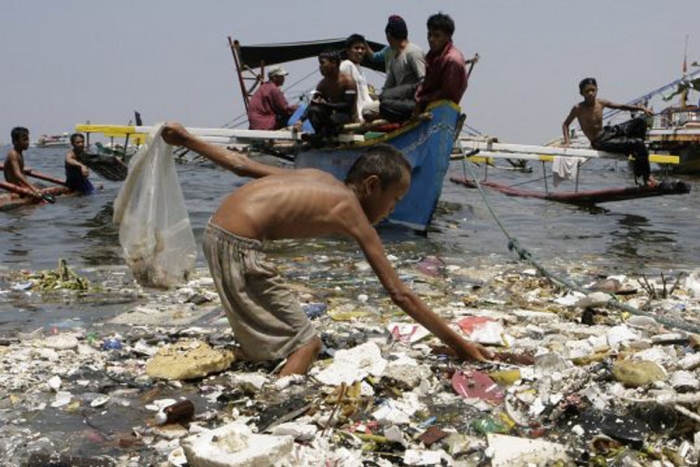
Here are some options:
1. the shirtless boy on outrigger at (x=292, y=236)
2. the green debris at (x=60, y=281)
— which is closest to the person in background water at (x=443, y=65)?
the green debris at (x=60, y=281)

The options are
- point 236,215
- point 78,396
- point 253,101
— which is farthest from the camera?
point 253,101

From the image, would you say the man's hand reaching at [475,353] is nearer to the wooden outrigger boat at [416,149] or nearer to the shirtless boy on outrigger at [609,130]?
the wooden outrigger boat at [416,149]

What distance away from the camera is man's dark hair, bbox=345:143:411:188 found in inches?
134

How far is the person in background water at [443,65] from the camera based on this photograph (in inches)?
325

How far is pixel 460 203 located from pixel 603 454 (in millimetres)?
13087

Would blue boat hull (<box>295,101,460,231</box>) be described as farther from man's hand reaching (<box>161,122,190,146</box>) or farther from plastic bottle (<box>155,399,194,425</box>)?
plastic bottle (<box>155,399,194,425</box>)

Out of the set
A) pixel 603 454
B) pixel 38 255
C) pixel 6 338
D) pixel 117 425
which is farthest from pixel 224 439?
pixel 38 255

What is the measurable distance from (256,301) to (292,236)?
1.14 feet

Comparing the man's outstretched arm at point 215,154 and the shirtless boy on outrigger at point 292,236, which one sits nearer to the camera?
the shirtless boy on outrigger at point 292,236

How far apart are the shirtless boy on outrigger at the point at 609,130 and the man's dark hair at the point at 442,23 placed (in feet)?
13.8

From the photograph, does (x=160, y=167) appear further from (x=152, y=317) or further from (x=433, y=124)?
(x=433, y=124)

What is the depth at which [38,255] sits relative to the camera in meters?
8.41

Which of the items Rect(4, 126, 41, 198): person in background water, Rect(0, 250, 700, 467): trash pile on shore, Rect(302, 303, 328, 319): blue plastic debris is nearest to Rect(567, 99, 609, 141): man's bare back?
Rect(0, 250, 700, 467): trash pile on shore

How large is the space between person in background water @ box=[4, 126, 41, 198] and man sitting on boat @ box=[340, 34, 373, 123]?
234 inches
